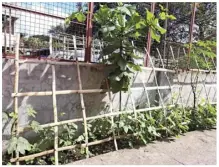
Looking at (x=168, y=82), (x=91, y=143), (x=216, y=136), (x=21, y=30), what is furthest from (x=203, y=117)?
(x=21, y=30)

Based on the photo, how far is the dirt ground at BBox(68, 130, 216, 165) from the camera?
292 centimetres

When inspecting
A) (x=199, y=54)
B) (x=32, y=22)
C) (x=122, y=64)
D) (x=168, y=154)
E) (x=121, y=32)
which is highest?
(x=32, y=22)

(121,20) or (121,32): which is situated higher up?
(121,20)

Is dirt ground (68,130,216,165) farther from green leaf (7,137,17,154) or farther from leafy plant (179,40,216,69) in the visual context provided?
leafy plant (179,40,216,69)

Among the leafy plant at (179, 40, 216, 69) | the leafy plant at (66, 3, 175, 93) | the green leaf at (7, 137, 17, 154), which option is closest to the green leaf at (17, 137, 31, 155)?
the green leaf at (7, 137, 17, 154)

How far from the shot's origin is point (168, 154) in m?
3.21

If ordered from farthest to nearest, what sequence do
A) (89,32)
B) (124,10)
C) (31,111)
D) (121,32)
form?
(89,32) < (121,32) < (124,10) < (31,111)

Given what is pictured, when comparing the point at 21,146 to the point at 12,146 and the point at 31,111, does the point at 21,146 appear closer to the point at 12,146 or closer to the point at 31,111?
the point at 12,146

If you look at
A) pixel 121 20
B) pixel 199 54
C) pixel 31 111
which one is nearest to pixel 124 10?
pixel 121 20

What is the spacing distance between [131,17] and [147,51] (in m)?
1.32

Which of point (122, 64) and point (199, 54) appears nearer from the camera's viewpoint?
point (122, 64)

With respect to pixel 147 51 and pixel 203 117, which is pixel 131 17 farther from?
pixel 203 117

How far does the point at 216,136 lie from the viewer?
4.09 m

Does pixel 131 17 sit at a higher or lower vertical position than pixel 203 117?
higher
